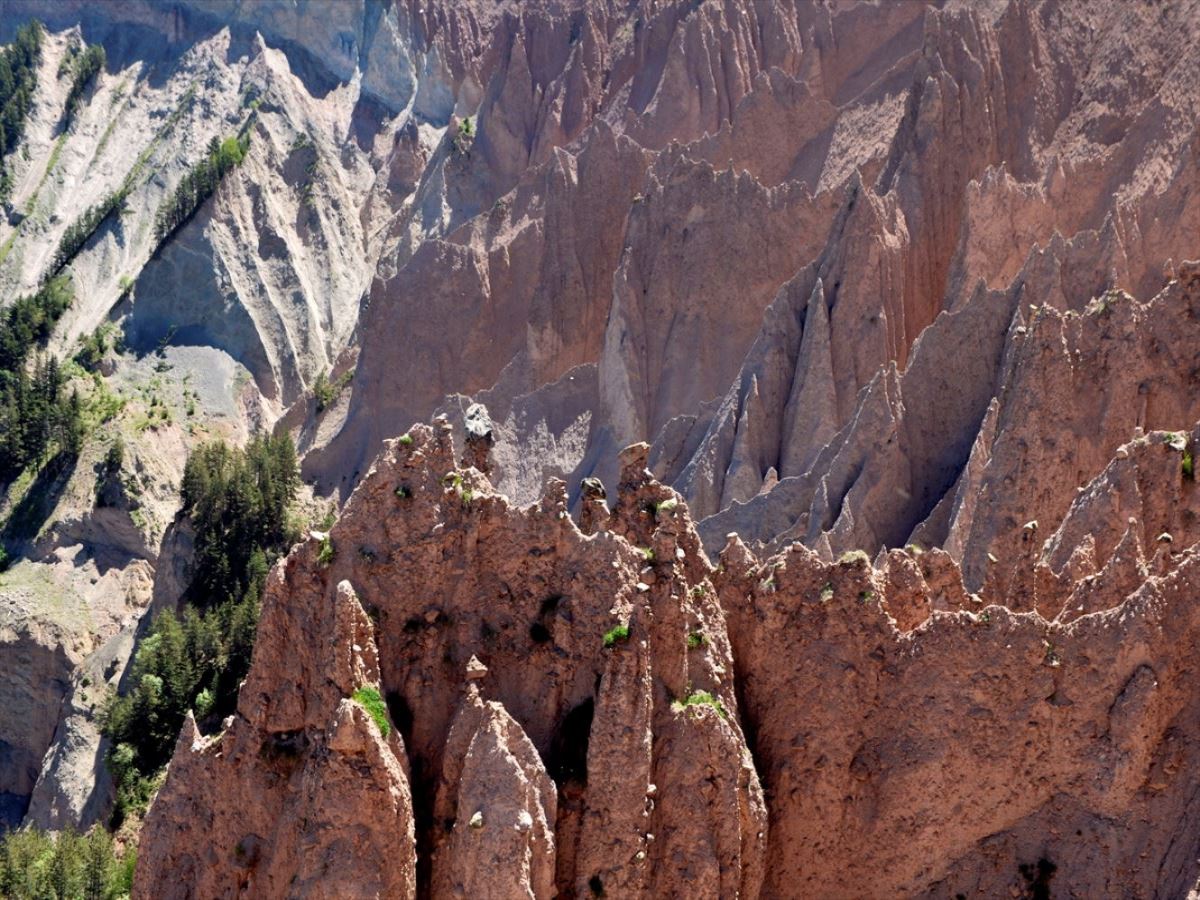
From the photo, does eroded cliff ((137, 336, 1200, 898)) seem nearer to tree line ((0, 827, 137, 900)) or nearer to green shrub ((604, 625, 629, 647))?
green shrub ((604, 625, 629, 647))

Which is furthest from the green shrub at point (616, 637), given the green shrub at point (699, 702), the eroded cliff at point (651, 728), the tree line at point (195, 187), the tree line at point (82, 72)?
the tree line at point (82, 72)

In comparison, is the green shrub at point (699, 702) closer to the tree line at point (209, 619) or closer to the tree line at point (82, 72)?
the tree line at point (209, 619)

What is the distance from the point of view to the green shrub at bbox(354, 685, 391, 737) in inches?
1006

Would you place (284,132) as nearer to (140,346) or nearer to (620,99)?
(140,346)

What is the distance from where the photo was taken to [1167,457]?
3300cm

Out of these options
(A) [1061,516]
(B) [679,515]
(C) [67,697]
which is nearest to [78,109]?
(C) [67,697]

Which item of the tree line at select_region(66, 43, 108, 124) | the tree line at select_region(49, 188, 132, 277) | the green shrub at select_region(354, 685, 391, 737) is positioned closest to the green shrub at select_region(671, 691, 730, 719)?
the green shrub at select_region(354, 685, 391, 737)

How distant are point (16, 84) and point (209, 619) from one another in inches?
2286

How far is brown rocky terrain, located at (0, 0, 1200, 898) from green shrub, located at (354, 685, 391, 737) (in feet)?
1.23

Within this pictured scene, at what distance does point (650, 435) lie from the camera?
2279 inches

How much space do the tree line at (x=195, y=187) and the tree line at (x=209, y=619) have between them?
2472 cm

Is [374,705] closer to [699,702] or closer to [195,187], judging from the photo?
[699,702]

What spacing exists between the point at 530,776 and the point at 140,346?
64.0 m

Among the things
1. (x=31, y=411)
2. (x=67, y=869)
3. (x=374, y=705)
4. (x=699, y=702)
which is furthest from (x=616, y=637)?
(x=31, y=411)
